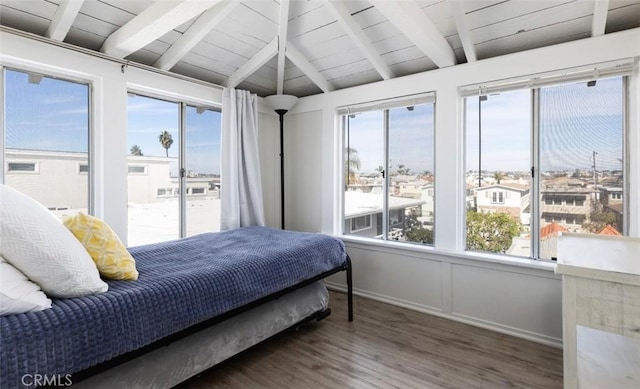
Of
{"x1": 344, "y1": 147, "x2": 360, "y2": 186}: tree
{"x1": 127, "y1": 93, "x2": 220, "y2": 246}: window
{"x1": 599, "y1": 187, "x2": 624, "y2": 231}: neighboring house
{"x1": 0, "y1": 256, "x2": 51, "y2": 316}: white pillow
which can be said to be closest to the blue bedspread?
{"x1": 0, "y1": 256, "x2": 51, "y2": 316}: white pillow

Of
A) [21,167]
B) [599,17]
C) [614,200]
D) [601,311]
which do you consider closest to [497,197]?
[614,200]

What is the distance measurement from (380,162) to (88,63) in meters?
2.57

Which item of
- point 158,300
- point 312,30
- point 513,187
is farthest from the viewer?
point 312,30

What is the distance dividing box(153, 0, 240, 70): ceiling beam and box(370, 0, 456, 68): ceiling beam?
1041 mm

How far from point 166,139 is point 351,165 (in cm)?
185

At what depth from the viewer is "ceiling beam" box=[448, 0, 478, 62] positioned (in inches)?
83.8

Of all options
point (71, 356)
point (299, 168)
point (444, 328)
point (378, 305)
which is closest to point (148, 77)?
point (299, 168)

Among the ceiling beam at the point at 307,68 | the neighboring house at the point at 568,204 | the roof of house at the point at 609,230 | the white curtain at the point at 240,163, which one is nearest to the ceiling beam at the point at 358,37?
the ceiling beam at the point at 307,68

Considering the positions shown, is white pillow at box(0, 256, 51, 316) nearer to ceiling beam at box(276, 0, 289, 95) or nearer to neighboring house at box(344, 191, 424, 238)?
ceiling beam at box(276, 0, 289, 95)

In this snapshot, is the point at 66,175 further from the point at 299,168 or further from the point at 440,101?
the point at 440,101

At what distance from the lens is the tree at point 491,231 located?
8.86 ft

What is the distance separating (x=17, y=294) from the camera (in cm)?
114

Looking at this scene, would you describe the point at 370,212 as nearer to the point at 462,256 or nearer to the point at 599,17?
the point at 462,256

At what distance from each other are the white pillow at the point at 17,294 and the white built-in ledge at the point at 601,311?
1.90m
